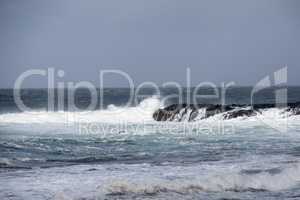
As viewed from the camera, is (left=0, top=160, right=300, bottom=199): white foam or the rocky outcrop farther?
the rocky outcrop

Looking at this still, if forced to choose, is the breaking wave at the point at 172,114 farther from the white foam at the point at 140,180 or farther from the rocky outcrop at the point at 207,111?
the white foam at the point at 140,180

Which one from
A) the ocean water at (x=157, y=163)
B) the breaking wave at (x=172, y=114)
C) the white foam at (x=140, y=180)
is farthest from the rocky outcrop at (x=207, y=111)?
the white foam at (x=140, y=180)

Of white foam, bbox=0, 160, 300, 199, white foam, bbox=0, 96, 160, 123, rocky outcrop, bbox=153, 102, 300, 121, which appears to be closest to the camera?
white foam, bbox=0, 160, 300, 199

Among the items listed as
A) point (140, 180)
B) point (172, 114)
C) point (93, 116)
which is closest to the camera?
point (140, 180)

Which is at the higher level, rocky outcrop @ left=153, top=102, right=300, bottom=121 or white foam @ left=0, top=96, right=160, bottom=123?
rocky outcrop @ left=153, top=102, right=300, bottom=121

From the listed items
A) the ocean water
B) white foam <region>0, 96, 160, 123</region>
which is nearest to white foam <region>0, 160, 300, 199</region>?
the ocean water

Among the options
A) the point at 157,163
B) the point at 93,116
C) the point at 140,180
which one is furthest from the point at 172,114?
the point at 140,180

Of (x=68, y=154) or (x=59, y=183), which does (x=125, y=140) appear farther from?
(x=59, y=183)

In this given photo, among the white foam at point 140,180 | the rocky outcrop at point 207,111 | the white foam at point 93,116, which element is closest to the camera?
the white foam at point 140,180

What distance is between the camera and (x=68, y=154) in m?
18.9

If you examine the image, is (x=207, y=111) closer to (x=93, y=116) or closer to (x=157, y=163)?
(x=93, y=116)

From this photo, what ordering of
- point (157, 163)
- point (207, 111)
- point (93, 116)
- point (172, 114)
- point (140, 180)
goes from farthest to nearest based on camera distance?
point (93, 116) → point (172, 114) → point (207, 111) → point (157, 163) → point (140, 180)

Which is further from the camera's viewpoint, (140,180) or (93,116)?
(93,116)

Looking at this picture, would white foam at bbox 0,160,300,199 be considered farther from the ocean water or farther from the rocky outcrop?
the rocky outcrop
